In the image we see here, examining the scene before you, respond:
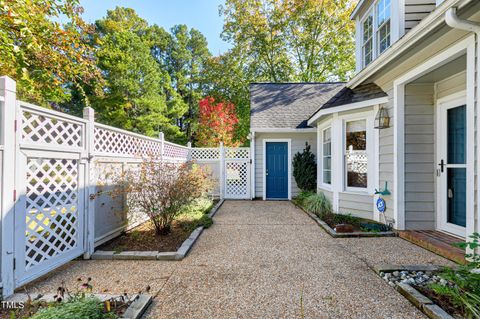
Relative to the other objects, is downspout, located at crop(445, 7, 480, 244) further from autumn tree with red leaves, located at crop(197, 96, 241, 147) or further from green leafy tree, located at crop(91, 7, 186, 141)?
green leafy tree, located at crop(91, 7, 186, 141)

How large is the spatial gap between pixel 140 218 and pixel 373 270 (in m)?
4.18

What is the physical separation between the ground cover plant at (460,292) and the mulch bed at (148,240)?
321 cm

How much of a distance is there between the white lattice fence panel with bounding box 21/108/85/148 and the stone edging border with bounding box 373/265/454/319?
4283mm

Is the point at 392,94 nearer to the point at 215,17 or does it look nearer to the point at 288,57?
the point at 288,57

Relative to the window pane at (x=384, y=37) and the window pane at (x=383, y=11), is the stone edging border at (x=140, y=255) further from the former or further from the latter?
the window pane at (x=383, y=11)

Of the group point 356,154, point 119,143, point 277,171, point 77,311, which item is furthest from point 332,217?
point 77,311

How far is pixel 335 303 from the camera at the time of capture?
2238 mm

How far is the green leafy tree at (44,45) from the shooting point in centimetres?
376

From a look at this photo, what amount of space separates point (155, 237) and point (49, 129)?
2.32m

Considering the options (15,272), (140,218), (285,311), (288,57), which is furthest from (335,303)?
(288,57)

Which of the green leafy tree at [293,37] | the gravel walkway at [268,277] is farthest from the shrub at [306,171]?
the green leafy tree at [293,37]

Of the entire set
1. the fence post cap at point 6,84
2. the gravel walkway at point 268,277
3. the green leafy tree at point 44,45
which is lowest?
the gravel walkway at point 268,277

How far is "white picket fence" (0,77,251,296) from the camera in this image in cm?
231

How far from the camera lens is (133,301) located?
2.19m
